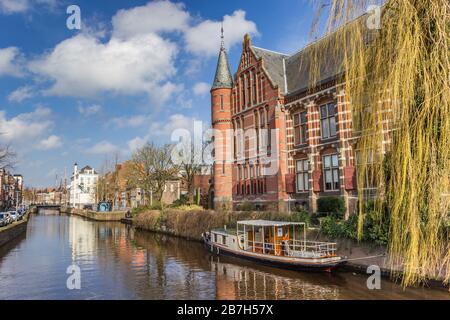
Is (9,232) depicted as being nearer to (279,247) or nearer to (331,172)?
(279,247)

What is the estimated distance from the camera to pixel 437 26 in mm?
6770

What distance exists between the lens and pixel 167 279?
20.3 m

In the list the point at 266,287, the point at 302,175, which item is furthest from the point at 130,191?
the point at 266,287

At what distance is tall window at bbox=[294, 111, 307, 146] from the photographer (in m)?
32.7

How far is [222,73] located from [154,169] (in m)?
24.6

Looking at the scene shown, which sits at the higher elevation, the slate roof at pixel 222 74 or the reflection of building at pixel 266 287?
the slate roof at pixel 222 74

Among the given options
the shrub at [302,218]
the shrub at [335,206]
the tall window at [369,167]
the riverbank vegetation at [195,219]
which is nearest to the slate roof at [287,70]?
the shrub at [335,206]

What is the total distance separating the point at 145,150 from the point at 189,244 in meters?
30.2

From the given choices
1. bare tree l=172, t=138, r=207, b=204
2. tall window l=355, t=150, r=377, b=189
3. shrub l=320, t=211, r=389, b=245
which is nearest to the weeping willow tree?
tall window l=355, t=150, r=377, b=189

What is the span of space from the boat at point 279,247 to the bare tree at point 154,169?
3031 cm

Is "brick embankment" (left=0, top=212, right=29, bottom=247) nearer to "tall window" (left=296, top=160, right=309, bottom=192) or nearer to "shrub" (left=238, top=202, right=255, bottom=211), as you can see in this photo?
"shrub" (left=238, top=202, right=255, bottom=211)

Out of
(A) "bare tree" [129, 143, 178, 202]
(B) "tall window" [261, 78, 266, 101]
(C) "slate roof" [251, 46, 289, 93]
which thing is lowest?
(A) "bare tree" [129, 143, 178, 202]

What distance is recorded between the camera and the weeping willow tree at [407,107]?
273 inches

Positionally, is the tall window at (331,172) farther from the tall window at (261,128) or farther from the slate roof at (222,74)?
the slate roof at (222,74)
